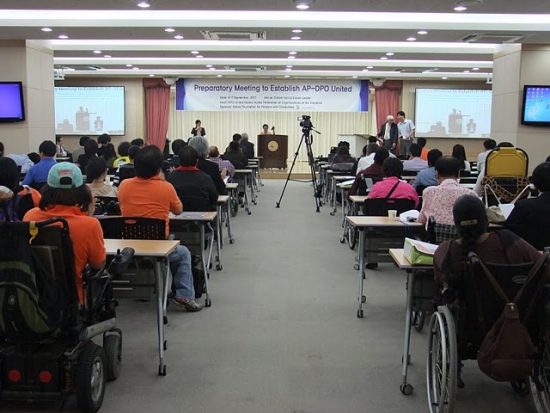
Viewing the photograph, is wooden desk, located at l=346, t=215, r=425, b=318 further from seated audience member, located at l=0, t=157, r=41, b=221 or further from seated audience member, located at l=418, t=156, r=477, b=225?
seated audience member, located at l=0, t=157, r=41, b=221

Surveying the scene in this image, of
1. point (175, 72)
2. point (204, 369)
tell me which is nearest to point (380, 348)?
point (204, 369)

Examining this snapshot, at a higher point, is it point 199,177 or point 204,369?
point 199,177

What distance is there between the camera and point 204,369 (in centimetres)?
363

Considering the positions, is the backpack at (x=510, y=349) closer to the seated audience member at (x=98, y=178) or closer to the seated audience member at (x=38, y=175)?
the seated audience member at (x=98, y=178)

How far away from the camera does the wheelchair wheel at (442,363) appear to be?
2613 mm

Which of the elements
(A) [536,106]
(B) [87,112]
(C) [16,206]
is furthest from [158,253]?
(B) [87,112]

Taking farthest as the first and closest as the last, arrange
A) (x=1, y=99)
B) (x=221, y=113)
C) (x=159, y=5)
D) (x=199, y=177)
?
(x=221, y=113) → (x=1, y=99) → (x=159, y=5) → (x=199, y=177)

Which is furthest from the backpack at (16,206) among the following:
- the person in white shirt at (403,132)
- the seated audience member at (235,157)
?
the person in white shirt at (403,132)

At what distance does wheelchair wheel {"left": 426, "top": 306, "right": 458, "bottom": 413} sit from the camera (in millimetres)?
2613

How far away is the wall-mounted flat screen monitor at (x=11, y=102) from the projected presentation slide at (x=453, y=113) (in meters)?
10.6

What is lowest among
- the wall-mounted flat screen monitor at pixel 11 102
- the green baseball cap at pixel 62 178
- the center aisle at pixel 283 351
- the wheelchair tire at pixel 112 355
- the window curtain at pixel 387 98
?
the center aisle at pixel 283 351

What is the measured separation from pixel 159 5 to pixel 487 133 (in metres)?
11.7

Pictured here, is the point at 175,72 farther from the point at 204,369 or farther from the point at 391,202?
the point at 204,369

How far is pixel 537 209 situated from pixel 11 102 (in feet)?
28.0
